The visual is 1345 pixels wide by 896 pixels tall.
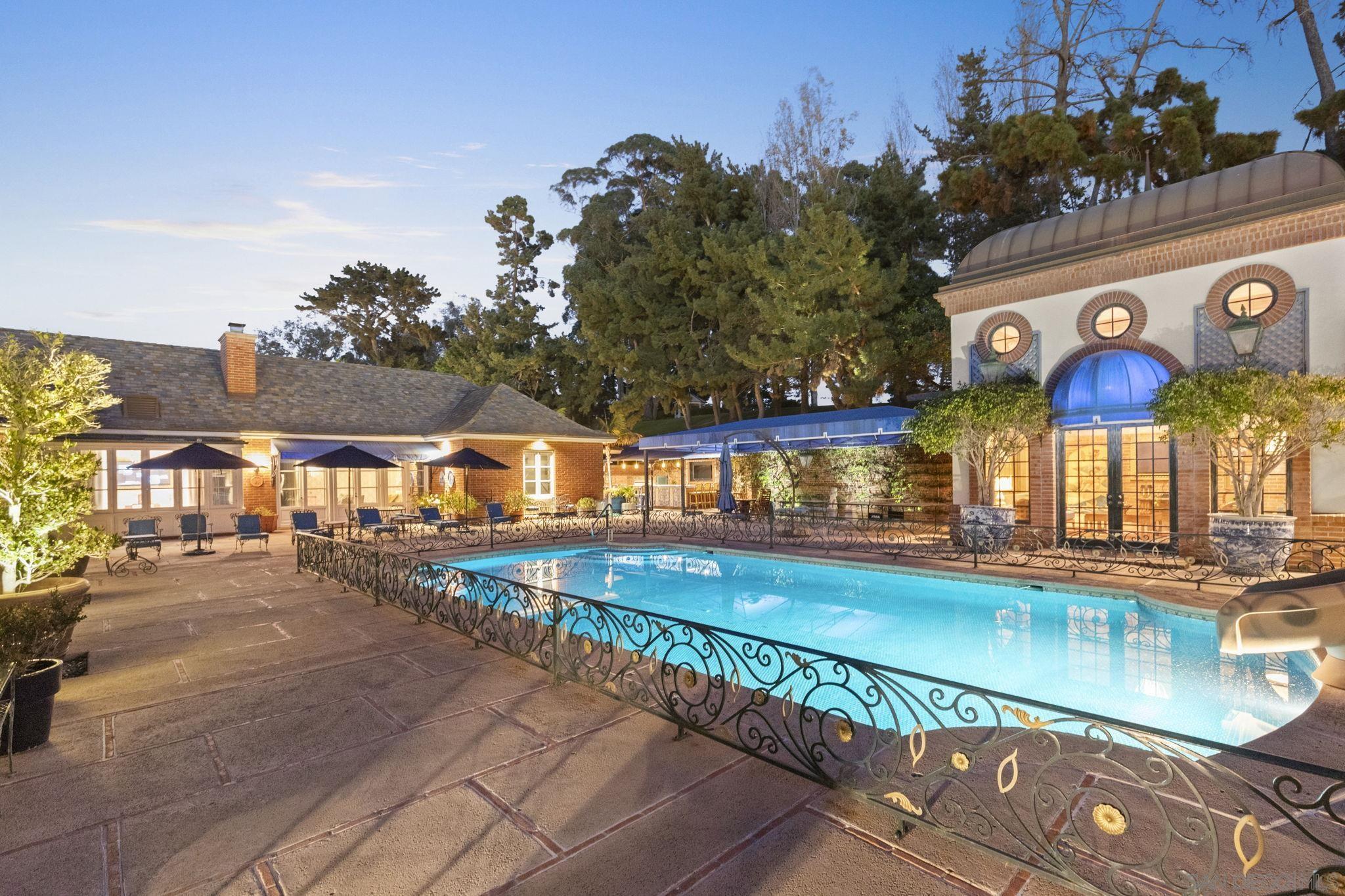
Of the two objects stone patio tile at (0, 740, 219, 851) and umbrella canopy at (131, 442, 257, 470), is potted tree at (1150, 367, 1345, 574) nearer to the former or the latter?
stone patio tile at (0, 740, 219, 851)

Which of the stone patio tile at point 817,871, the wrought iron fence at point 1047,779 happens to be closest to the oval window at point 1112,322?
the wrought iron fence at point 1047,779

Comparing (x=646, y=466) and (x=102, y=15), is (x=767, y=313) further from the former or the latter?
(x=102, y=15)

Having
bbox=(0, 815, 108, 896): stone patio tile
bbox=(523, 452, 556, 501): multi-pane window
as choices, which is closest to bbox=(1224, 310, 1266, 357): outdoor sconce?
bbox=(0, 815, 108, 896): stone patio tile

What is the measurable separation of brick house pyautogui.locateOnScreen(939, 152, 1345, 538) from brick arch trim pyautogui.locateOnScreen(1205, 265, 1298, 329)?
0.02m

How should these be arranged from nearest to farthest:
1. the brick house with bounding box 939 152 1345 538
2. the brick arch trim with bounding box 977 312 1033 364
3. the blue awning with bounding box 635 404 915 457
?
the brick house with bounding box 939 152 1345 538, the brick arch trim with bounding box 977 312 1033 364, the blue awning with bounding box 635 404 915 457

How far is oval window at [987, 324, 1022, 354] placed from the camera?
43.5 ft

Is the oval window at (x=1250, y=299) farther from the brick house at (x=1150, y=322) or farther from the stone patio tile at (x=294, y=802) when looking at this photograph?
the stone patio tile at (x=294, y=802)

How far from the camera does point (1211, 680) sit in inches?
238

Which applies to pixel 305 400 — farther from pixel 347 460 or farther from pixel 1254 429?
pixel 1254 429

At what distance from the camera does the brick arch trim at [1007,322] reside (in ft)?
42.8

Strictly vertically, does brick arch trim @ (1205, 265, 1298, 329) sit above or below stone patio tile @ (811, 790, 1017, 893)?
above

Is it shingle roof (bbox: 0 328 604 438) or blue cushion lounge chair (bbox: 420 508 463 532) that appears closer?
blue cushion lounge chair (bbox: 420 508 463 532)

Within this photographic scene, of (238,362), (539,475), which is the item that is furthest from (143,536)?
(539,475)

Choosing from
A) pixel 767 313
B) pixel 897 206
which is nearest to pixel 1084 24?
pixel 897 206
